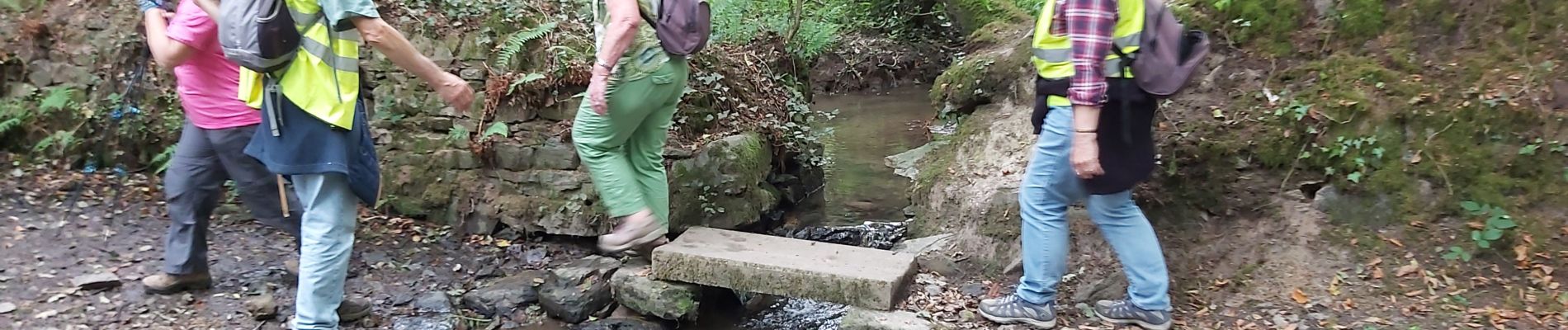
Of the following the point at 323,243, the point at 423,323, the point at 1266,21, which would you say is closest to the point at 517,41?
the point at 423,323

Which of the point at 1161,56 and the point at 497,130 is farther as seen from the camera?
the point at 497,130

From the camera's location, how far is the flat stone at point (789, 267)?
12.9 ft

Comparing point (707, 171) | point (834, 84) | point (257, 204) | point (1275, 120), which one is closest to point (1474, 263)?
point (1275, 120)

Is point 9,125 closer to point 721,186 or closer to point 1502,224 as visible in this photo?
point 721,186

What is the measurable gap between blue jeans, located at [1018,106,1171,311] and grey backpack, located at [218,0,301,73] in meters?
2.48

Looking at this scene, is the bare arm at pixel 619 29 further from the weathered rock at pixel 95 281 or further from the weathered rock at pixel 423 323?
the weathered rock at pixel 95 281

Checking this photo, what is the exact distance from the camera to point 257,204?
162 inches

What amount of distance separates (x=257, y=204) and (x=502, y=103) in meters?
1.57

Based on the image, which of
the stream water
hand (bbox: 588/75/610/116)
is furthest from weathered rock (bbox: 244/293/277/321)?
the stream water

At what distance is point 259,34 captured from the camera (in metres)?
3.04

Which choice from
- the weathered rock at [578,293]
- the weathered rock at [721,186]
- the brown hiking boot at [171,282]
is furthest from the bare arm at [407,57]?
the weathered rock at [721,186]

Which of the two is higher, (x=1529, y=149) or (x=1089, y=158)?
(x=1089, y=158)

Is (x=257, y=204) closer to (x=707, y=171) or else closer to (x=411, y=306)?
(x=411, y=306)

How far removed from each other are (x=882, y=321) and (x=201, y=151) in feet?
9.24
